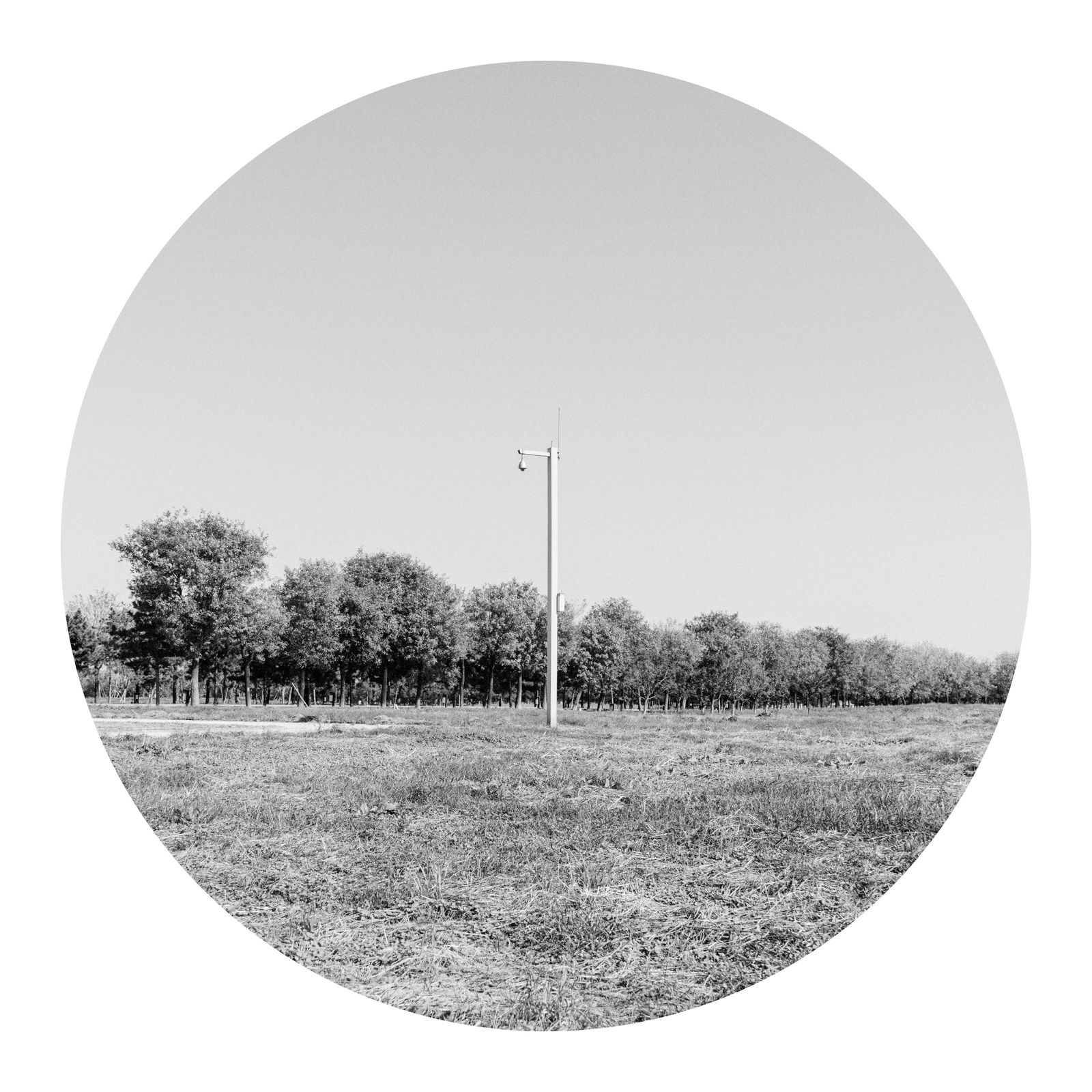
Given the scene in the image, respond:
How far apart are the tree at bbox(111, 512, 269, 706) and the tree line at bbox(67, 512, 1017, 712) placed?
0.09 feet

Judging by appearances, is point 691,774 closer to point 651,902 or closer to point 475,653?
point 651,902

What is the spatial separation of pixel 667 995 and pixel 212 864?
325 cm

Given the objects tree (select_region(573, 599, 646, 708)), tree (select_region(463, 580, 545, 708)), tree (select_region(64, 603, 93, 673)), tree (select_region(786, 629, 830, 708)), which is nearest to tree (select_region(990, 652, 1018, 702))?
tree (select_region(786, 629, 830, 708))

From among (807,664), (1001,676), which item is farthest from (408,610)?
(1001,676)

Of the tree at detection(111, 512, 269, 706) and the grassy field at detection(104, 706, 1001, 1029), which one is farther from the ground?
the tree at detection(111, 512, 269, 706)

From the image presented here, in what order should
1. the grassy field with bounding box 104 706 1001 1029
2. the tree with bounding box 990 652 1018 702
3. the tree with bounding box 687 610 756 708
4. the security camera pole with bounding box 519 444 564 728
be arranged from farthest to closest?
the tree with bounding box 687 610 756 708
the tree with bounding box 990 652 1018 702
the security camera pole with bounding box 519 444 564 728
the grassy field with bounding box 104 706 1001 1029

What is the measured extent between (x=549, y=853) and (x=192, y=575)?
10.7m

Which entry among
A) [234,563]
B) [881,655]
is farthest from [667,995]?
[881,655]

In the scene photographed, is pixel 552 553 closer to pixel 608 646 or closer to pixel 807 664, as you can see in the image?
pixel 608 646

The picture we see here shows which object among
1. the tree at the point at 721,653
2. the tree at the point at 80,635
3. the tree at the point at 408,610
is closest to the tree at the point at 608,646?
the tree at the point at 721,653

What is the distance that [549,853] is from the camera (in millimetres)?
6395

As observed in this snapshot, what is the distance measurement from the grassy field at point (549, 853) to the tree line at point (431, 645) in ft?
19.1

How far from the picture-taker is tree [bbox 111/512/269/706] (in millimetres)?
13828

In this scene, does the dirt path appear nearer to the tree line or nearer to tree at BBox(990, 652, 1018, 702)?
the tree line
